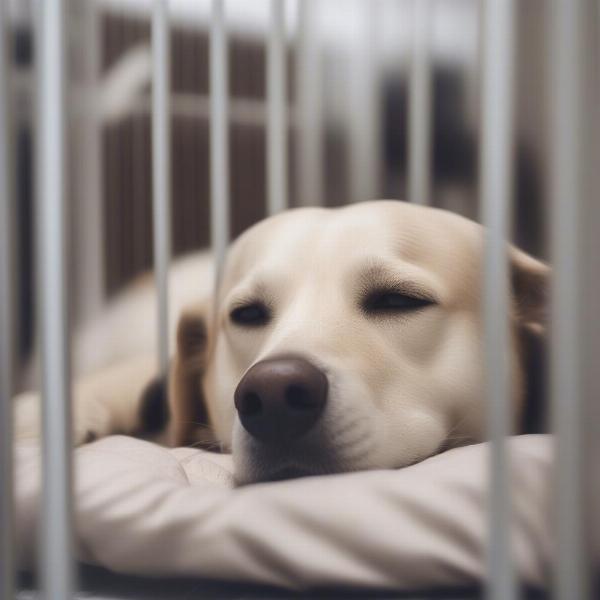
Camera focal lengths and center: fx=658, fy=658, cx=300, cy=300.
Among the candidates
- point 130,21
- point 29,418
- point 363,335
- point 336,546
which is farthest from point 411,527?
point 130,21

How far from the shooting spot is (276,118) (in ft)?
3.08

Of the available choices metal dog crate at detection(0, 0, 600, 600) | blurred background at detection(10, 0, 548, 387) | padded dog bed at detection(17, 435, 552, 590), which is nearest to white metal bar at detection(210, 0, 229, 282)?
metal dog crate at detection(0, 0, 600, 600)

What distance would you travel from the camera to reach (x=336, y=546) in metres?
0.54

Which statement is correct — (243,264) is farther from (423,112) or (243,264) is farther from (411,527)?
(411,527)

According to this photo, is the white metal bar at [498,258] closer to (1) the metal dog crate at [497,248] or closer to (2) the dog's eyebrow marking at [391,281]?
(1) the metal dog crate at [497,248]

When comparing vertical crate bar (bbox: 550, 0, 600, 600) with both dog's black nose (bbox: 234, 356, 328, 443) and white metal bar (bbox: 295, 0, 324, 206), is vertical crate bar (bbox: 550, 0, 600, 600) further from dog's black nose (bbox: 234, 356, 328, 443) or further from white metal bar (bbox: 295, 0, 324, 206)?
white metal bar (bbox: 295, 0, 324, 206)

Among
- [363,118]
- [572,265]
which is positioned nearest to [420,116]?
[363,118]

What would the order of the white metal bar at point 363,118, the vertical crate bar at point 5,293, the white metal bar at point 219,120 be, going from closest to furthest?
1. the vertical crate bar at point 5,293
2. the white metal bar at point 219,120
3. the white metal bar at point 363,118

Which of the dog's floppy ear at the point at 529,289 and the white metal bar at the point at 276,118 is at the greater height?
the white metal bar at the point at 276,118

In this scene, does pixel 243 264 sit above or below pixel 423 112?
below

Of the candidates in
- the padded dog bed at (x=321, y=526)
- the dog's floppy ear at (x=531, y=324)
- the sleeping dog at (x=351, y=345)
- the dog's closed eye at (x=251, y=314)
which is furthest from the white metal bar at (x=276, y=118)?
the padded dog bed at (x=321, y=526)

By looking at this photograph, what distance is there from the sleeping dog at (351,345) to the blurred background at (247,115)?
86 millimetres

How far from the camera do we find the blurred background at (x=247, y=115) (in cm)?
95

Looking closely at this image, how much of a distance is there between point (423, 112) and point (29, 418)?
0.75 meters
